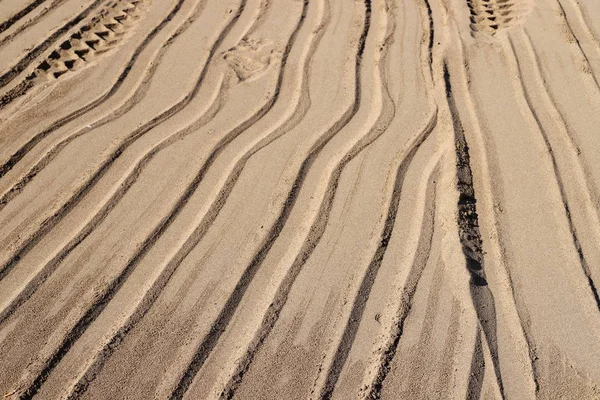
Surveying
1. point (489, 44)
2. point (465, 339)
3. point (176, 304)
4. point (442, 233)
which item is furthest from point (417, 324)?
point (489, 44)

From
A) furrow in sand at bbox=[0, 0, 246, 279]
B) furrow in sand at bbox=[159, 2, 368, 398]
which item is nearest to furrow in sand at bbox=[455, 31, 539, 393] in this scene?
furrow in sand at bbox=[159, 2, 368, 398]

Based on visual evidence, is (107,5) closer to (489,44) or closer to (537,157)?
(489,44)

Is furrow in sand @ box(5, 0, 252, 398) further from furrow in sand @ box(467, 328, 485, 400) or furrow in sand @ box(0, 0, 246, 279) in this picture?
furrow in sand @ box(467, 328, 485, 400)

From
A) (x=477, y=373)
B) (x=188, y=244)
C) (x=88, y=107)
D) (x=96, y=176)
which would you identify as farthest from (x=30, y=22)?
(x=477, y=373)

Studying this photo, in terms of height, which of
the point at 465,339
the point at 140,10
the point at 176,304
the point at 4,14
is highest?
the point at 4,14

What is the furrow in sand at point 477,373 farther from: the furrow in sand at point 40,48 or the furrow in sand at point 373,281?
the furrow in sand at point 40,48

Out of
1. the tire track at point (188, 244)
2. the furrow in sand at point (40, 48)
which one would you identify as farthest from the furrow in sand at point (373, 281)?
the furrow in sand at point (40, 48)

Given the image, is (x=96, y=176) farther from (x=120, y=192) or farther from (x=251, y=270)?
(x=251, y=270)
